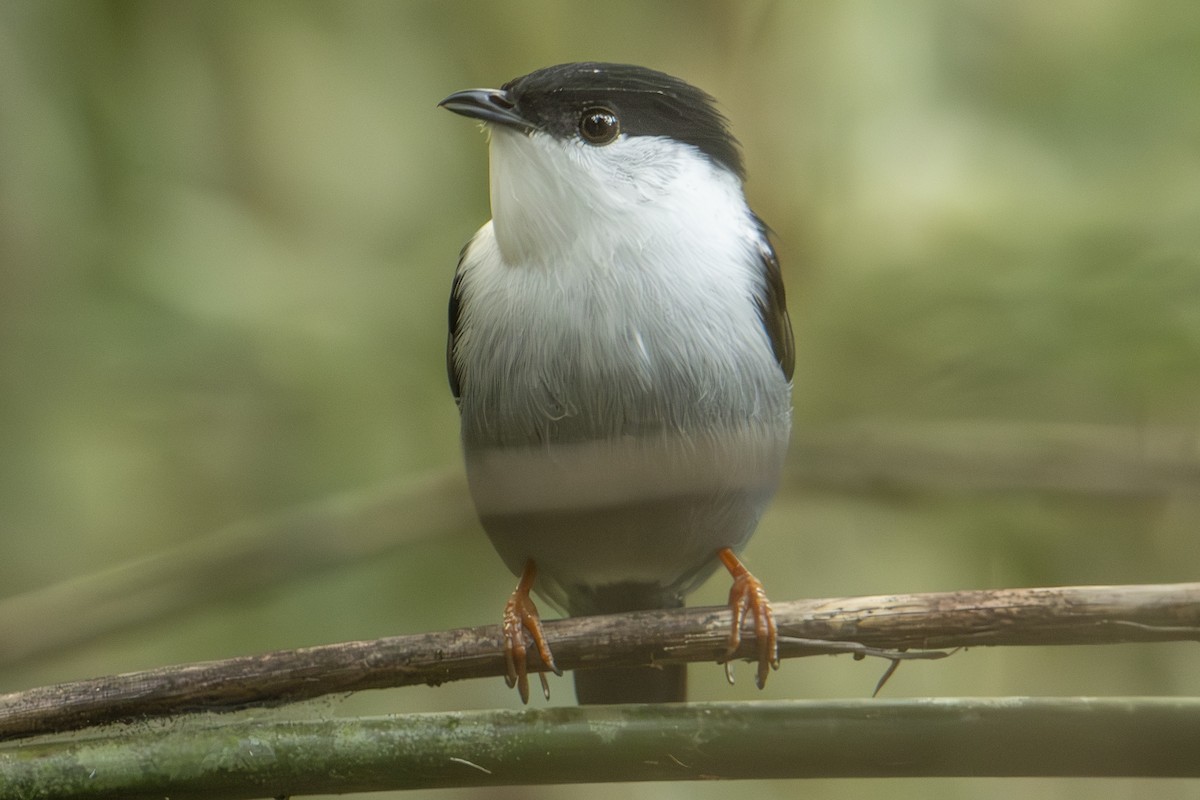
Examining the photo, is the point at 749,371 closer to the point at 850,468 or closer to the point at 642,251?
the point at 642,251

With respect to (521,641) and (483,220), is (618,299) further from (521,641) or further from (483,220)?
(521,641)

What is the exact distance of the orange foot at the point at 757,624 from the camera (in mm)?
979

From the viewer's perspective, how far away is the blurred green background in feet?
2.70

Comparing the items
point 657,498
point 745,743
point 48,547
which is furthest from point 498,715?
point 48,547

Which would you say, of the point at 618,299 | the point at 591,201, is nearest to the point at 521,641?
the point at 618,299

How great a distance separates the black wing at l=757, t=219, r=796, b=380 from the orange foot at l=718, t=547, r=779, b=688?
0.26m

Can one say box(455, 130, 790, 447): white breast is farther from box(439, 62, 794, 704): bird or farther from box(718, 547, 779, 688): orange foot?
box(718, 547, 779, 688): orange foot

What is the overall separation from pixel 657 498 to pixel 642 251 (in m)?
0.29

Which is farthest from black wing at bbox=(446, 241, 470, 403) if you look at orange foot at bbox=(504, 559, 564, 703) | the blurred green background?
orange foot at bbox=(504, 559, 564, 703)

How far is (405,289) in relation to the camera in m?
1.32

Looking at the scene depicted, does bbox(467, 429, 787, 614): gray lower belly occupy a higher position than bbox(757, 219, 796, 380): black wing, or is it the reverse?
bbox(757, 219, 796, 380): black wing

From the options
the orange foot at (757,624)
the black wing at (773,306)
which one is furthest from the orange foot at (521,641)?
the black wing at (773,306)

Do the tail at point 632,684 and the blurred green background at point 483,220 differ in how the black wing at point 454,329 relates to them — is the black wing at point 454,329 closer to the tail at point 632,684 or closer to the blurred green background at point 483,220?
the blurred green background at point 483,220

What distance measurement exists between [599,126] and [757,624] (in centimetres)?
61
